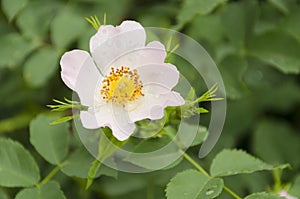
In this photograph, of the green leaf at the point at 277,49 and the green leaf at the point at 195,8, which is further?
the green leaf at the point at 277,49

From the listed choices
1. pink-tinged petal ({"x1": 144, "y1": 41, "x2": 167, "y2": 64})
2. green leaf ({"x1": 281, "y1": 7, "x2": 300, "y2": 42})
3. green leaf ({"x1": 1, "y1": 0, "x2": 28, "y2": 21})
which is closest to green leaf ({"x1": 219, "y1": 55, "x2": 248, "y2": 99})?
green leaf ({"x1": 281, "y1": 7, "x2": 300, "y2": 42})

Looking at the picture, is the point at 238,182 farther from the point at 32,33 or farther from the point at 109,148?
the point at 32,33

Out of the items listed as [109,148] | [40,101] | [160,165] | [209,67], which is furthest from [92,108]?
[40,101]

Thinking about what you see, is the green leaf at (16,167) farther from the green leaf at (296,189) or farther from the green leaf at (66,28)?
the green leaf at (296,189)

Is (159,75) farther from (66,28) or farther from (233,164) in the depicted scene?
(66,28)

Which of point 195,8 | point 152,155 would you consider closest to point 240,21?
point 195,8

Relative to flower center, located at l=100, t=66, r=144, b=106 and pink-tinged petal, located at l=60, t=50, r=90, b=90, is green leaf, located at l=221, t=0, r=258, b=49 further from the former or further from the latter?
pink-tinged petal, located at l=60, t=50, r=90, b=90

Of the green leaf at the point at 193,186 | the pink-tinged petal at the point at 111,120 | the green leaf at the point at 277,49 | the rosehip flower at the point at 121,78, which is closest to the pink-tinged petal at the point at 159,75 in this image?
the rosehip flower at the point at 121,78

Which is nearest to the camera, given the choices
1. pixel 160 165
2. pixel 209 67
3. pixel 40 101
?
pixel 160 165
